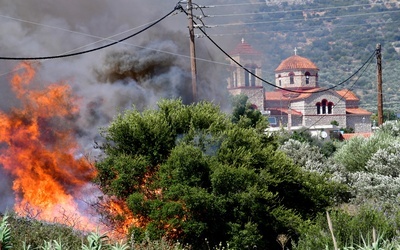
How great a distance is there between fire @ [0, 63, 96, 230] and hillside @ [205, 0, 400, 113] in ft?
300

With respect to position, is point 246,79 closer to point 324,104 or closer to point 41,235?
point 324,104

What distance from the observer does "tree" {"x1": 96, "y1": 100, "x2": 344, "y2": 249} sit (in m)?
20.4

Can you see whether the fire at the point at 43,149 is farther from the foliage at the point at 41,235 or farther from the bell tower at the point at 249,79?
the bell tower at the point at 249,79

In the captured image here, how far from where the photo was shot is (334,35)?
6629 inches

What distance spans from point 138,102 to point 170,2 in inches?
427

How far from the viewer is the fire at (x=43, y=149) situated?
26.9 meters

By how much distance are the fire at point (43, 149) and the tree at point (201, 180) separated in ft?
11.7

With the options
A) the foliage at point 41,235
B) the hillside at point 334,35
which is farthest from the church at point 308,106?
the foliage at point 41,235

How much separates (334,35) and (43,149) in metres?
144

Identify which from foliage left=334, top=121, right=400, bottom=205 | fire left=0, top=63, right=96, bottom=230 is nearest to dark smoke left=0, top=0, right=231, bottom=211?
fire left=0, top=63, right=96, bottom=230

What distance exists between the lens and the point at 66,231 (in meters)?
15.0

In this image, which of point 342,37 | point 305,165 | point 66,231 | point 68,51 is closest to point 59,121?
point 68,51

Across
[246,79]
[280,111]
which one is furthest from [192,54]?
[246,79]

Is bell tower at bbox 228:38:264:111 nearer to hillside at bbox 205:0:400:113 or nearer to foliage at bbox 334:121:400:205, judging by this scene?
hillside at bbox 205:0:400:113
